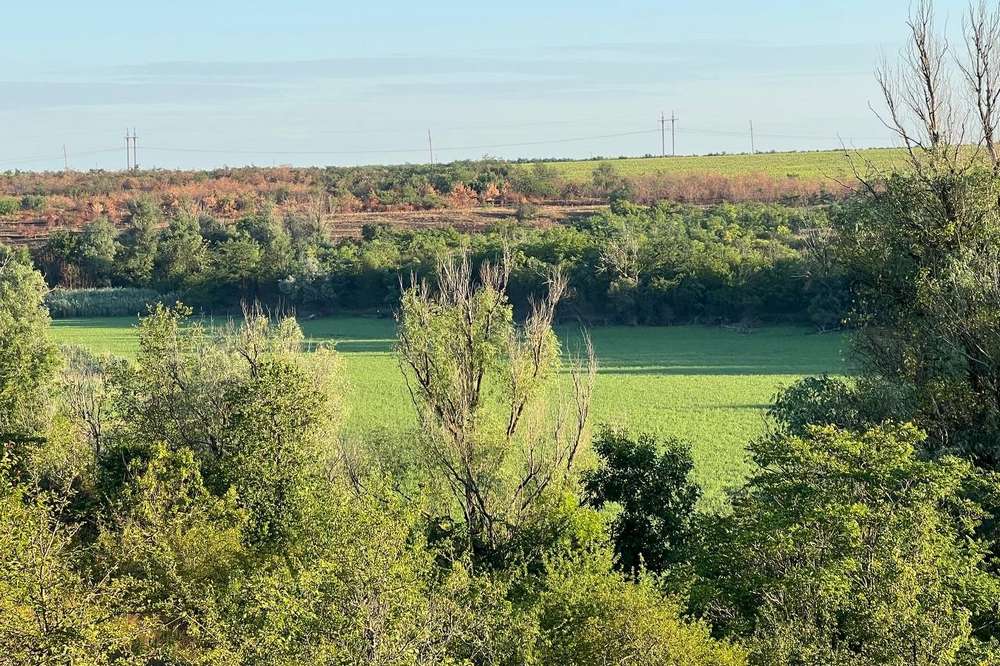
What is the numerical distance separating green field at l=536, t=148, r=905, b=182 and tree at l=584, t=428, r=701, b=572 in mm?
123711

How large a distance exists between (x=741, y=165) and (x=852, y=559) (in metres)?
166

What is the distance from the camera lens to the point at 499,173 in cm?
16788

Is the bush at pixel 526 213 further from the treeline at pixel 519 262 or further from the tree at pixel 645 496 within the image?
the tree at pixel 645 496

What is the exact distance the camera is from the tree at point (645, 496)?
30.0 metres

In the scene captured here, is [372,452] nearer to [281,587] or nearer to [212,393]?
[212,393]

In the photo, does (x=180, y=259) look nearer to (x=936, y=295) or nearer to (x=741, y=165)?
(x=741, y=165)

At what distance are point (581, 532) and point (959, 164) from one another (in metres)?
12.7

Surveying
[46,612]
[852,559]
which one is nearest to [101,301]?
[46,612]

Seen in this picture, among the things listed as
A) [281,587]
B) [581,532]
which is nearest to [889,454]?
[581,532]

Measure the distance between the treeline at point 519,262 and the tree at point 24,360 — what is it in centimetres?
3939

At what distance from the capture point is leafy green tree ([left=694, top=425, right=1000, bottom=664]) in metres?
15.6

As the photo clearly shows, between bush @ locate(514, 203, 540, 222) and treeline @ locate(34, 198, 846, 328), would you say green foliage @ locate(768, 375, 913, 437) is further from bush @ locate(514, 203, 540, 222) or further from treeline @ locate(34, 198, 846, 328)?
bush @ locate(514, 203, 540, 222)

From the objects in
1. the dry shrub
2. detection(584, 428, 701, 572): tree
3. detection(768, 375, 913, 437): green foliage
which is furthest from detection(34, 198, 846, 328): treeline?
detection(768, 375, 913, 437): green foliage

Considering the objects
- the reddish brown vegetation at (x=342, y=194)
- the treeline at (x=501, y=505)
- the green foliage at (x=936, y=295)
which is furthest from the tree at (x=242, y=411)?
the reddish brown vegetation at (x=342, y=194)
